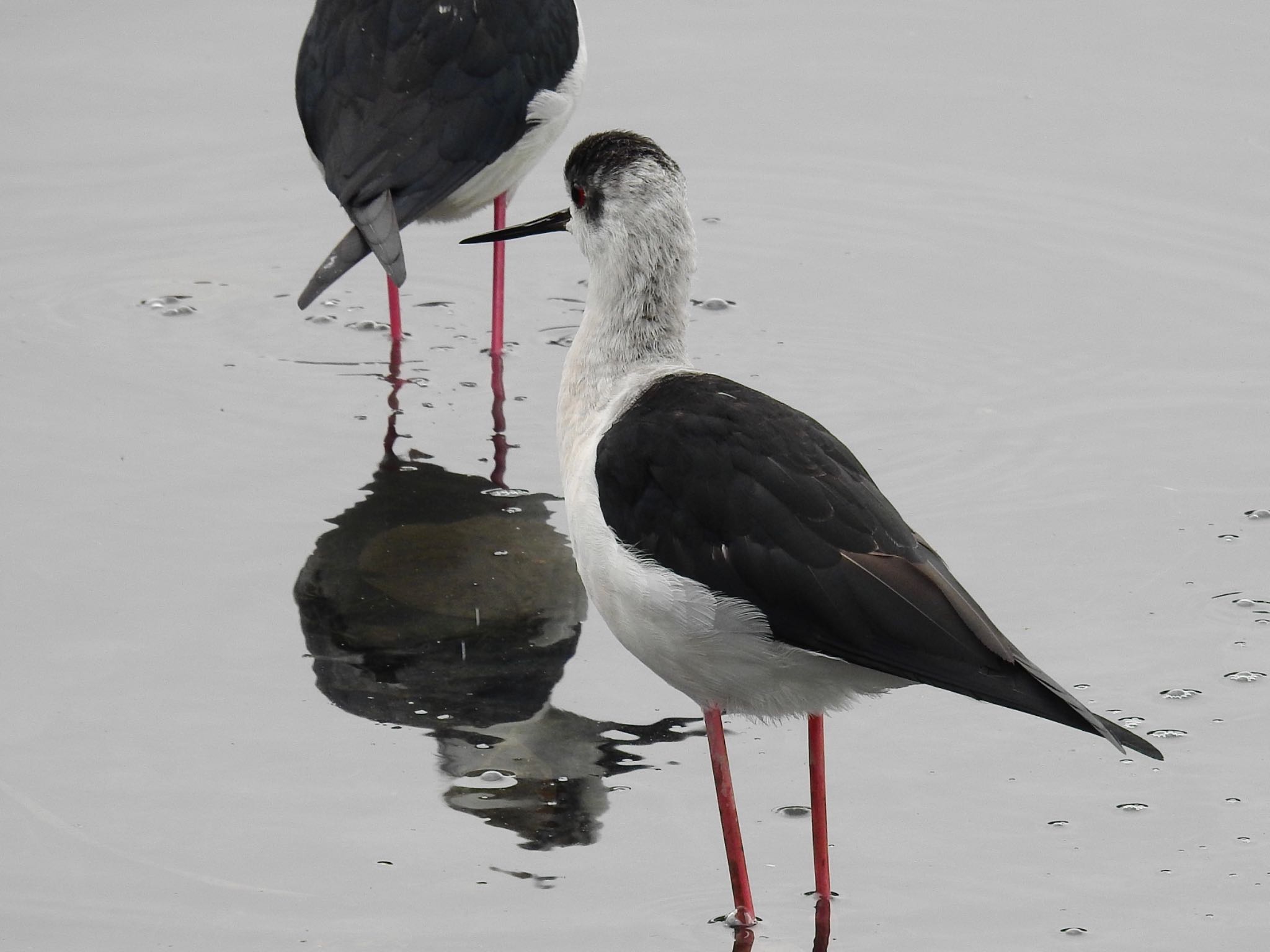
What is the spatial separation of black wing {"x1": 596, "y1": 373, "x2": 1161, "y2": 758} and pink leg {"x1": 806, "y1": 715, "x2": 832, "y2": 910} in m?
0.40

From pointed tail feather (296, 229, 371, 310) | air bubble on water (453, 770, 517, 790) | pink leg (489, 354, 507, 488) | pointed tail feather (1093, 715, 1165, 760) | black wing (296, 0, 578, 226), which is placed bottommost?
air bubble on water (453, 770, 517, 790)

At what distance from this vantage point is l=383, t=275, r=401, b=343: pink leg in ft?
22.7

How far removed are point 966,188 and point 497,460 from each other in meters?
2.80

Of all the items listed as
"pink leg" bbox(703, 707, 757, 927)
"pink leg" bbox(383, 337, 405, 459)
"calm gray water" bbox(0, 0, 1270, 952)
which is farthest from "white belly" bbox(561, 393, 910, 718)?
"pink leg" bbox(383, 337, 405, 459)

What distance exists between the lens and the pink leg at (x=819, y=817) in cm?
433

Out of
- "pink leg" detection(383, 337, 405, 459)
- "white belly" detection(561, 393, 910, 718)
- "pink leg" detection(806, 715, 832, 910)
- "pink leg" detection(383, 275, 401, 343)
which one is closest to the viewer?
"white belly" detection(561, 393, 910, 718)

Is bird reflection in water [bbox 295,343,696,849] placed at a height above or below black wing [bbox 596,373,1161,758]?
below

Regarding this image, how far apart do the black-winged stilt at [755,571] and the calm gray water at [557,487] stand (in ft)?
1.52

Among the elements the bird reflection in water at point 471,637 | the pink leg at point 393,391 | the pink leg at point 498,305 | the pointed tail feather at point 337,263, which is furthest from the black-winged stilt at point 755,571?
the pink leg at point 498,305

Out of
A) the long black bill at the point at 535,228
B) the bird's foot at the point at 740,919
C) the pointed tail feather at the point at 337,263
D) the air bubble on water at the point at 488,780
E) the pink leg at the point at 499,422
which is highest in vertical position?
the long black bill at the point at 535,228

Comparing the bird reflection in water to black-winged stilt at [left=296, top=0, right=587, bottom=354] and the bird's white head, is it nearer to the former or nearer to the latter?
black-winged stilt at [left=296, top=0, right=587, bottom=354]

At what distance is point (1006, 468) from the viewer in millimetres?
6207

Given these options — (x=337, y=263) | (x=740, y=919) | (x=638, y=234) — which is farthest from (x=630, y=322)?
(x=337, y=263)

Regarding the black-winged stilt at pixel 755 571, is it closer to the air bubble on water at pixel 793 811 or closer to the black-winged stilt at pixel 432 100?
the air bubble on water at pixel 793 811
